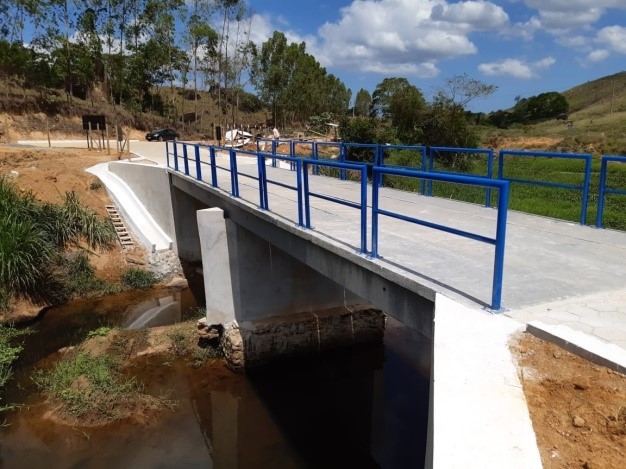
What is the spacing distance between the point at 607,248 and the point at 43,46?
4580cm

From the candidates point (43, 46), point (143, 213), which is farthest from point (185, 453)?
point (43, 46)

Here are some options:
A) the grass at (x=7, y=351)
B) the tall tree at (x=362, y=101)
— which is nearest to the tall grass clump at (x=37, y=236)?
the grass at (x=7, y=351)

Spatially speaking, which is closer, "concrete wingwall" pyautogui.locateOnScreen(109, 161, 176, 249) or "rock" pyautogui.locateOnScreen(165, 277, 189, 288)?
"rock" pyautogui.locateOnScreen(165, 277, 189, 288)

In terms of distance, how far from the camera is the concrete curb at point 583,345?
9.64 ft

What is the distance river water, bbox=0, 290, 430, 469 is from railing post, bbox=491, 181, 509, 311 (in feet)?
17.4

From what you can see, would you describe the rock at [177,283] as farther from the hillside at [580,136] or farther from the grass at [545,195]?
the hillside at [580,136]

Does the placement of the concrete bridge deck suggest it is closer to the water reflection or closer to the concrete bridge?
the concrete bridge

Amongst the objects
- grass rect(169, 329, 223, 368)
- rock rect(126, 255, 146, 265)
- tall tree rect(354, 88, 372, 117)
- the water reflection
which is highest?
tall tree rect(354, 88, 372, 117)

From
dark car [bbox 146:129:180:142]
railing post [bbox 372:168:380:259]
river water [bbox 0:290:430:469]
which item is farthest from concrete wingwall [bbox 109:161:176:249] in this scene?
dark car [bbox 146:129:180:142]

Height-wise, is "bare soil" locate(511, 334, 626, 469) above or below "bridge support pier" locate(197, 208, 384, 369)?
above

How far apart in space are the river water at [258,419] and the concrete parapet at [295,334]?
0.26m

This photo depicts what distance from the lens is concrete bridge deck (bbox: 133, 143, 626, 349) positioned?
3.88 meters

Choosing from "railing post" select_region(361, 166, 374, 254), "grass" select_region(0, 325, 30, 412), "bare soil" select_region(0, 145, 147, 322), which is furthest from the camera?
"bare soil" select_region(0, 145, 147, 322)

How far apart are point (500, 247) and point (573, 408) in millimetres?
1389
